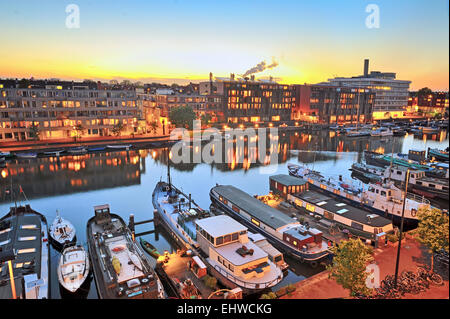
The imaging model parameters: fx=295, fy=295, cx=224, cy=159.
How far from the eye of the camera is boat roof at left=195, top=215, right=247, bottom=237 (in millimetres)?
22203

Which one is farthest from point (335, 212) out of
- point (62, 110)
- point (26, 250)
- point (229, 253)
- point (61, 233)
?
point (62, 110)

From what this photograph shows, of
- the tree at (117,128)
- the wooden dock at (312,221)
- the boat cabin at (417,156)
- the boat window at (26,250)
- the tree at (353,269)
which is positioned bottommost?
the wooden dock at (312,221)

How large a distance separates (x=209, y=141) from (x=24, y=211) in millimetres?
60873

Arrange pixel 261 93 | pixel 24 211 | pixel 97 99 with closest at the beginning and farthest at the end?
1. pixel 24 211
2. pixel 97 99
3. pixel 261 93

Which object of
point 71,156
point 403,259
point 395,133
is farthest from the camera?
point 395,133

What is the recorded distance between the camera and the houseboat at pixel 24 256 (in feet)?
56.4

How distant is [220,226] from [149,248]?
25.8 ft

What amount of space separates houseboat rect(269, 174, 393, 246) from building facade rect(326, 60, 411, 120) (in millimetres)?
136131

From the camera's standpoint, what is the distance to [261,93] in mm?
117562

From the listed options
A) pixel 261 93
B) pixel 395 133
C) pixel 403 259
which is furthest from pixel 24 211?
pixel 395 133

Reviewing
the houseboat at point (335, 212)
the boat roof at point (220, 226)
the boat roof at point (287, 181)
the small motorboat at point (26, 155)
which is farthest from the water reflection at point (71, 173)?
the boat roof at point (220, 226)

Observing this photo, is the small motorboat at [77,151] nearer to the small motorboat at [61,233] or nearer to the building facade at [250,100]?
the small motorboat at [61,233]

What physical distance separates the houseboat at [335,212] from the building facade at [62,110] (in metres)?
60.1

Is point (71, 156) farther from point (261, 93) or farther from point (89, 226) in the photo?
point (261, 93)
